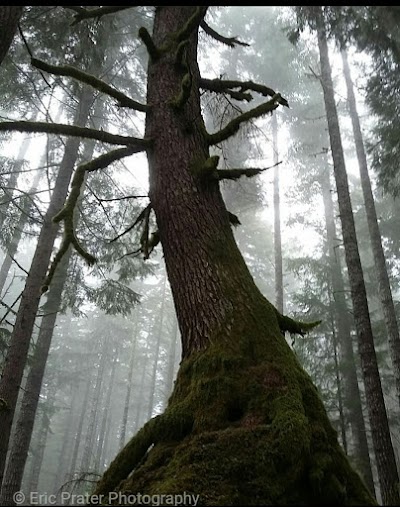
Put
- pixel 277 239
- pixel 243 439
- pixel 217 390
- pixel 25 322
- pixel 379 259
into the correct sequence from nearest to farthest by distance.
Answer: pixel 243 439, pixel 217 390, pixel 25 322, pixel 379 259, pixel 277 239

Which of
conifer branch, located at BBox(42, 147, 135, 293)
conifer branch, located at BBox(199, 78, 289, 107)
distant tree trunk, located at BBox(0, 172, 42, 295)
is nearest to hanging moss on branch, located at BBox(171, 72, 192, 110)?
conifer branch, located at BBox(42, 147, 135, 293)

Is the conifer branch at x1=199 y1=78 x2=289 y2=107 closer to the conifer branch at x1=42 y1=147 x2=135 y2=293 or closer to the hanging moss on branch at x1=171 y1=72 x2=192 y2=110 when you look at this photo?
the hanging moss on branch at x1=171 y1=72 x2=192 y2=110

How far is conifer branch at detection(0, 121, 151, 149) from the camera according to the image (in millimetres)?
3264

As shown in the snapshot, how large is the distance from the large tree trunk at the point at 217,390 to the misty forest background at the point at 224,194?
633mm

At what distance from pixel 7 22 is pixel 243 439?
340 cm

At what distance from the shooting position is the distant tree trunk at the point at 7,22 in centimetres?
304

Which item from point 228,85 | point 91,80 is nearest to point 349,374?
point 228,85

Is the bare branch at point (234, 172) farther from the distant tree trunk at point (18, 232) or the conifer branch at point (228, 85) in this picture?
the distant tree trunk at point (18, 232)

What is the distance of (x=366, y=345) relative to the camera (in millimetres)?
7289

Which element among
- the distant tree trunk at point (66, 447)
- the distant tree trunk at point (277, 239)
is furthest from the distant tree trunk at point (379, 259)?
the distant tree trunk at point (66, 447)

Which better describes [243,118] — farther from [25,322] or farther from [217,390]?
[25,322]

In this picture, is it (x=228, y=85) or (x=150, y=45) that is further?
(x=228, y=85)

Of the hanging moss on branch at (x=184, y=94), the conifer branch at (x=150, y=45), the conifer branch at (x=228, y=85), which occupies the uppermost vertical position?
the conifer branch at (x=228, y=85)

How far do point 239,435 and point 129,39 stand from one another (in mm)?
14629
